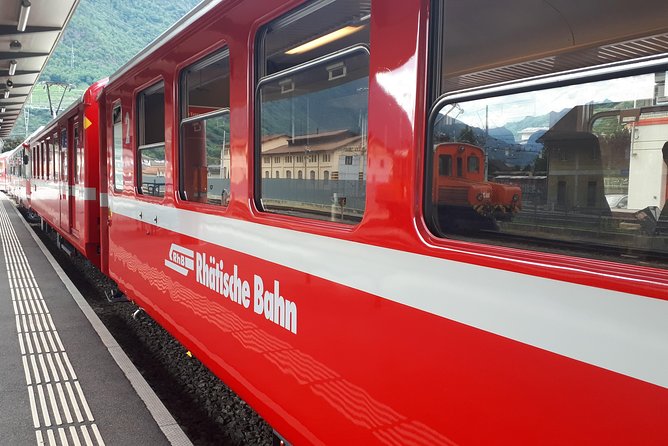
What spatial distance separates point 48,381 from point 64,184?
609 cm

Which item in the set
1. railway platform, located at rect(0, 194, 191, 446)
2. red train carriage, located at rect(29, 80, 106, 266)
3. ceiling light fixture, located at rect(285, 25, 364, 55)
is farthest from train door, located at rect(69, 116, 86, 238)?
ceiling light fixture, located at rect(285, 25, 364, 55)

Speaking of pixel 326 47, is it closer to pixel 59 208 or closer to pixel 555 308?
pixel 555 308

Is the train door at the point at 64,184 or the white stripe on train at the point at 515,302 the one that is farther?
the train door at the point at 64,184

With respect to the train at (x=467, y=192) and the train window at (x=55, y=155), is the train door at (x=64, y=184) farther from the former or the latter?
the train at (x=467, y=192)

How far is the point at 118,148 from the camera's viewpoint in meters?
5.48

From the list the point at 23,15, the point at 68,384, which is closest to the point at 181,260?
the point at 68,384

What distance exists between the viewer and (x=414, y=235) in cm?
170

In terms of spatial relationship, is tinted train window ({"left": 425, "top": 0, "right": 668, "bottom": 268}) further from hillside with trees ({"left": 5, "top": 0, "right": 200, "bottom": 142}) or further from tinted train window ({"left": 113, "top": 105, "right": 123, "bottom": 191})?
hillside with trees ({"left": 5, "top": 0, "right": 200, "bottom": 142})

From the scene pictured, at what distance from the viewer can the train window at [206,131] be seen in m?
3.00

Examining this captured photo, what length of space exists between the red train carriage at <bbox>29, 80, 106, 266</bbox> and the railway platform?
3.93 feet

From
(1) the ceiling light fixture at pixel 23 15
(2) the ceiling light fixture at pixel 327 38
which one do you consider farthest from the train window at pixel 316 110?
(1) the ceiling light fixture at pixel 23 15

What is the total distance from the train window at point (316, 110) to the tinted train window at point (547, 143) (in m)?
0.43

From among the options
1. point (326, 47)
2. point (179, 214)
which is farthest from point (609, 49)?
point (179, 214)

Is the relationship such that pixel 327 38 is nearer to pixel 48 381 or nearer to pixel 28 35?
pixel 48 381
